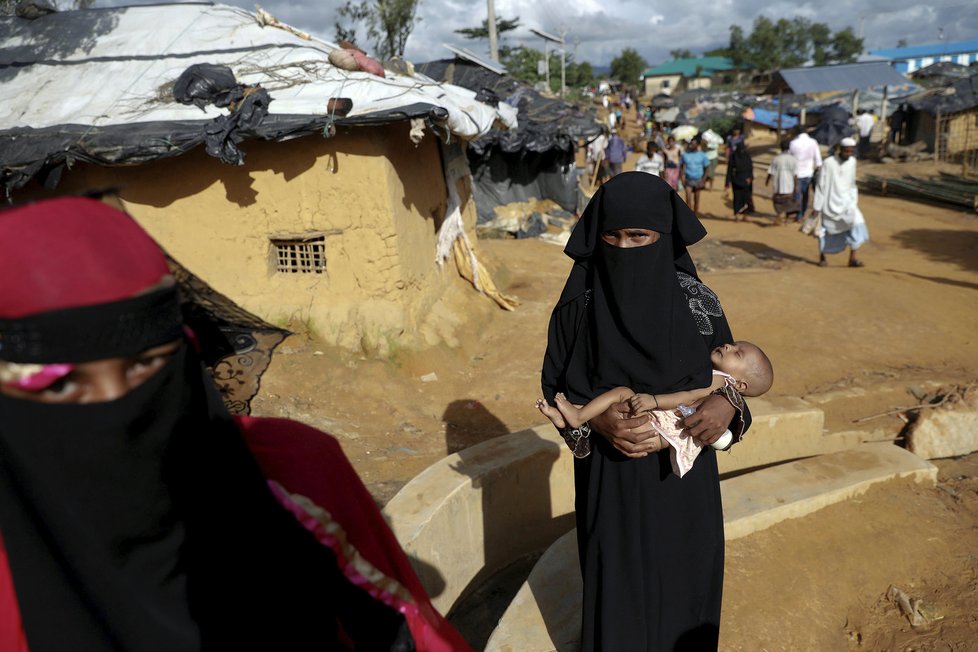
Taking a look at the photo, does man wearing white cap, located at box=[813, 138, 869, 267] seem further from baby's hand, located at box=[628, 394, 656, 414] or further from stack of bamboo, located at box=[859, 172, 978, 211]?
baby's hand, located at box=[628, 394, 656, 414]

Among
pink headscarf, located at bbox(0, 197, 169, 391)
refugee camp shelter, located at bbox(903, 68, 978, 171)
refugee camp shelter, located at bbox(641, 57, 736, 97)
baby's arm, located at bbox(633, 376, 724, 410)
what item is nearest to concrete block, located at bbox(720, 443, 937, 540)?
baby's arm, located at bbox(633, 376, 724, 410)

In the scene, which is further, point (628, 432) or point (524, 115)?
point (524, 115)

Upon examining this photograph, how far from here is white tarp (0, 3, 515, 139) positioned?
20.7 feet

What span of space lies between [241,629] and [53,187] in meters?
6.25

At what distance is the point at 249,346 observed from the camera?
226 centimetres

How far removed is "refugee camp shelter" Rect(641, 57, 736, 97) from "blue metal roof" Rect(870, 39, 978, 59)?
48.4ft

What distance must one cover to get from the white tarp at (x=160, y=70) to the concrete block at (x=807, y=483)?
4211 mm

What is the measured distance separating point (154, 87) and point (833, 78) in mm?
20237

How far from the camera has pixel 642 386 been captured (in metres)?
2.38

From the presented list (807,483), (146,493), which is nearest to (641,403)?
(146,493)

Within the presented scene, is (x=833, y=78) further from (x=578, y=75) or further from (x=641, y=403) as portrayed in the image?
(x=578, y=75)

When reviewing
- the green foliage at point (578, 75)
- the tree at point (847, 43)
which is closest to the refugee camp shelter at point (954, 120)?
the green foliage at point (578, 75)

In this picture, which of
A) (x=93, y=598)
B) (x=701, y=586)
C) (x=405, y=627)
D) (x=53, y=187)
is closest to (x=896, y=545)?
(x=701, y=586)

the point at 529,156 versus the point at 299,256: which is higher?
the point at 529,156
